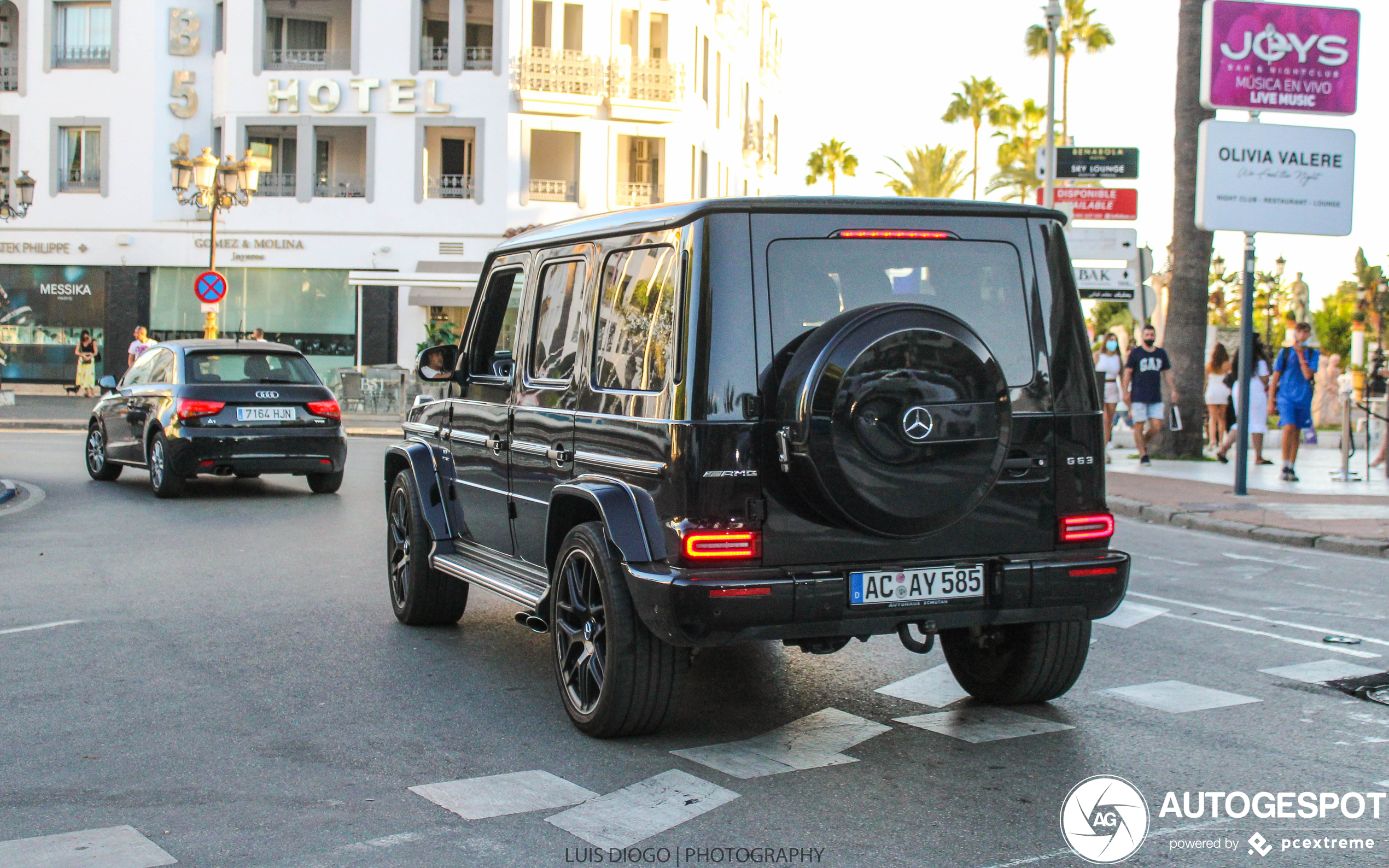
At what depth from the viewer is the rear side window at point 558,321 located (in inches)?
237

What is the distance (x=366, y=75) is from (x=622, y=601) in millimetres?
35307

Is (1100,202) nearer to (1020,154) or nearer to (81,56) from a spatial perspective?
(81,56)

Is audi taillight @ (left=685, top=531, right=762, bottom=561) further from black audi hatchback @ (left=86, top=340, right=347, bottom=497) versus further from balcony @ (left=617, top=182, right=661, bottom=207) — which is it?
balcony @ (left=617, top=182, right=661, bottom=207)

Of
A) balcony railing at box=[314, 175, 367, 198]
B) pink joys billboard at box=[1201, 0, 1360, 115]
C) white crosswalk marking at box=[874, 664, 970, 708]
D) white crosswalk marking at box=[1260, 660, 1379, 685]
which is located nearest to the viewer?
white crosswalk marking at box=[874, 664, 970, 708]

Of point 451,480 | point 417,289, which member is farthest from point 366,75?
point 451,480

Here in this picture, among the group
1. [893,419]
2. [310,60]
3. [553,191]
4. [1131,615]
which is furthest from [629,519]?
[310,60]

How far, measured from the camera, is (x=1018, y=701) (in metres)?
5.92

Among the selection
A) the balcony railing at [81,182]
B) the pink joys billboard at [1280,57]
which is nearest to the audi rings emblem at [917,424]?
the pink joys billboard at [1280,57]

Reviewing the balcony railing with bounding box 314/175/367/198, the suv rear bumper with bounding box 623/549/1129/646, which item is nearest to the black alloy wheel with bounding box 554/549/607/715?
the suv rear bumper with bounding box 623/549/1129/646

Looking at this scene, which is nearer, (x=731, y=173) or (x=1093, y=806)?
(x=1093, y=806)

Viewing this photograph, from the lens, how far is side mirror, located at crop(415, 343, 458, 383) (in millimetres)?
7277

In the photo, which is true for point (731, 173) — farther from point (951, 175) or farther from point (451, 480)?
point (451, 480)

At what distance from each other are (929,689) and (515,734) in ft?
6.14
